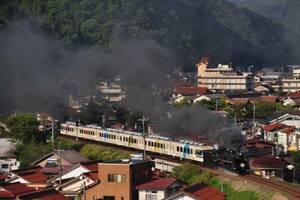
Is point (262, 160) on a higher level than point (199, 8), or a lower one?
lower

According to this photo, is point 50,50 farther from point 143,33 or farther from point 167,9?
point 167,9

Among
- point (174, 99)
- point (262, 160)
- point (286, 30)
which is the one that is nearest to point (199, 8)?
point (286, 30)

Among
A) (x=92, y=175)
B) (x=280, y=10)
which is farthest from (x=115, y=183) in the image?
(x=280, y=10)

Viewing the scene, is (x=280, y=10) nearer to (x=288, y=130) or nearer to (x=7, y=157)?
(x=288, y=130)

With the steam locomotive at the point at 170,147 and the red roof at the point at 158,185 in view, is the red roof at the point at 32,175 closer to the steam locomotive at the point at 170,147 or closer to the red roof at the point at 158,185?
the red roof at the point at 158,185

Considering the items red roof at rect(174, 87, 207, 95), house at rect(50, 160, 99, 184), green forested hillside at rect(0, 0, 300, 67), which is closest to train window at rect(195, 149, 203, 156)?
house at rect(50, 160, 99, 184)

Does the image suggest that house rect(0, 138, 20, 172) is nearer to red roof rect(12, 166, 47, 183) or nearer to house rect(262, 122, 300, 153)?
red roof rect(12, 166, 47, 183)
